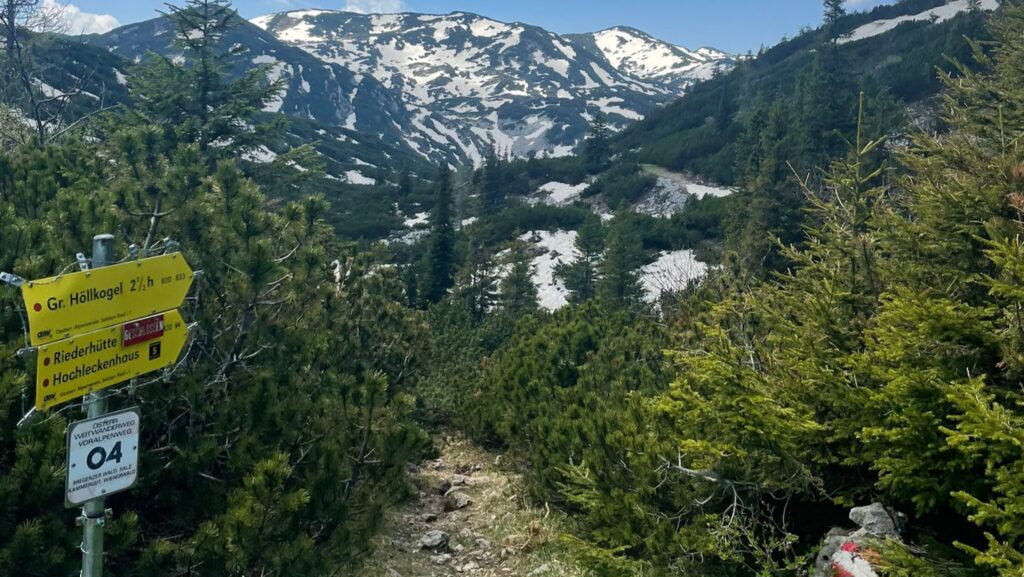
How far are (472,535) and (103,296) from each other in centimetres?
625

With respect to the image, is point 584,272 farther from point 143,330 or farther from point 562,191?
point 562,191

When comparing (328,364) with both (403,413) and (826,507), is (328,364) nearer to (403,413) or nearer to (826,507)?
(403,413)

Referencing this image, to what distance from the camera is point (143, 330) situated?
3.08m

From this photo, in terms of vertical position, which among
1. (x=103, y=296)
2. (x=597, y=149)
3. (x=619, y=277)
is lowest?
(x=619, y=277)

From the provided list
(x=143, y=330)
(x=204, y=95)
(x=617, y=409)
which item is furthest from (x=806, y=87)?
(x=143, y=330)

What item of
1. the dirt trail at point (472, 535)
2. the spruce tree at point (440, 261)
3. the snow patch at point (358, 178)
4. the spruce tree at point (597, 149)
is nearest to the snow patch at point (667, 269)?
the spruce tree at point (440, 261)

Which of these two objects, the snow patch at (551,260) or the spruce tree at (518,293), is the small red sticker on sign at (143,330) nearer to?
the spruce tree at (518,293)

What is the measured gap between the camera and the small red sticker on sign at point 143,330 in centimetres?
302

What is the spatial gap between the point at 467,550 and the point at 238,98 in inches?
523

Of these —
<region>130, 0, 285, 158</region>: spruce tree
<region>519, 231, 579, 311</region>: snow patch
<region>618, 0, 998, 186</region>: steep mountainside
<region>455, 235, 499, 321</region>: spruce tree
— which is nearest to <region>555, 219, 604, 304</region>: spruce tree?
<region>519, 231, 579, 311</region>: snow patch

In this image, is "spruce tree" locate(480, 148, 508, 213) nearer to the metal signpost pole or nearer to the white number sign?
the metal signpost pole

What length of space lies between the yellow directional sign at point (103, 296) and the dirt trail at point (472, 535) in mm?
3857

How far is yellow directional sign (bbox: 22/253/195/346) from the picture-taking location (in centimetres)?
270

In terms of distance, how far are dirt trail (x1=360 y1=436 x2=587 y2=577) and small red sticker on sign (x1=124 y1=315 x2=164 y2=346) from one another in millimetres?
3774
